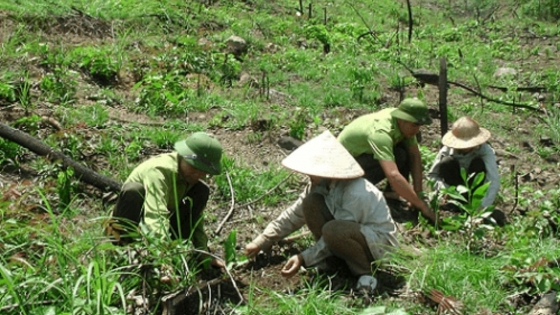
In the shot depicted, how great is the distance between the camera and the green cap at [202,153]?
3.85 meters

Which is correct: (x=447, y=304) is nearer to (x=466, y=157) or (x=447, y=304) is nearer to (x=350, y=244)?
(x=350, y=244)

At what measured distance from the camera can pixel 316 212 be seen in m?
4.11

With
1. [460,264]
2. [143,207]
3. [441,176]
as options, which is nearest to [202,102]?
[441,176]

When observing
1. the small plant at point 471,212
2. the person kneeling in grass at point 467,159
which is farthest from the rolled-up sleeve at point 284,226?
the person kneeling in grass at point 467,159

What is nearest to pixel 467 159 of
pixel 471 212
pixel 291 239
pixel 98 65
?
pixel 471 212

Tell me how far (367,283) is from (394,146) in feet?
5.94

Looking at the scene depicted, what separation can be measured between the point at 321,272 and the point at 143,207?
1.12 meters

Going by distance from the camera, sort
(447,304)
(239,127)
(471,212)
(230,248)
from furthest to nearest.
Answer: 1. (239,127)
2. (471,212)
3. (230,248)
4. (447,304)

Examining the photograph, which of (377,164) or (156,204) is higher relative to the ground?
(156,204)

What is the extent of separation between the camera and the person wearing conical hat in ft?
17.8

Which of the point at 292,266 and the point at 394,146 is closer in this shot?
the point at 292,266

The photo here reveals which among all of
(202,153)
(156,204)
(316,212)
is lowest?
(316,212)

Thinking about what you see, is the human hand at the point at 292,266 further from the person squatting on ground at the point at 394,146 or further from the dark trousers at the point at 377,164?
the dark trousers at the point at 377,164

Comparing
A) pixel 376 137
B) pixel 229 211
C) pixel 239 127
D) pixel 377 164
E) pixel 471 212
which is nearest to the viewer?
pixel 471 212
